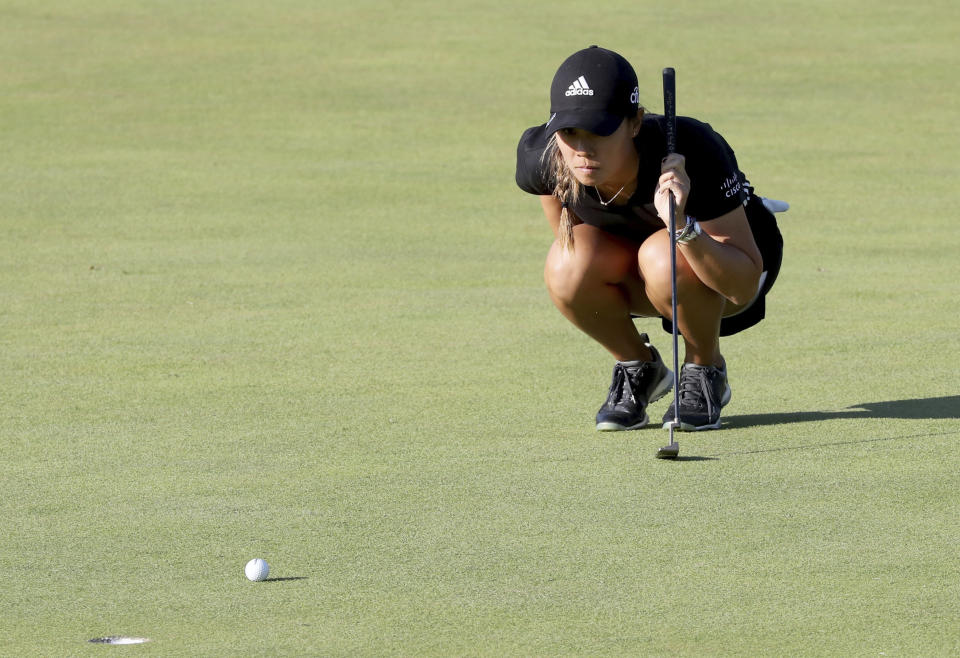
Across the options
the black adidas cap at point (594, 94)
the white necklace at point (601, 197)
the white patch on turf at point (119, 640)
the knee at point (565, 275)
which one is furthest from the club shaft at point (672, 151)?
the white patch on turf at point (119, 640)

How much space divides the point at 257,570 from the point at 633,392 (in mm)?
1963

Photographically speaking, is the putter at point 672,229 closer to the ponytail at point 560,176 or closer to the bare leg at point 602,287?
the bare leg at point 602,287


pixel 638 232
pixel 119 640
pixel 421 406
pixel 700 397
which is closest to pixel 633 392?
pixel 700 397

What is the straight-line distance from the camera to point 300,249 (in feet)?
30.3

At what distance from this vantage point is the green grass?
3449 mm

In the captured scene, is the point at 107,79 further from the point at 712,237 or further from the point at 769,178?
the point at 712,237

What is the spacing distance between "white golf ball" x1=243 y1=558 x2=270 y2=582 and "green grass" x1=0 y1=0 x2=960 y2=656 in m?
0.06

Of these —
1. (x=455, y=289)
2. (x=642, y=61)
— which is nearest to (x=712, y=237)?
(x=455, y=289)

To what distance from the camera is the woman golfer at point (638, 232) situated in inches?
185

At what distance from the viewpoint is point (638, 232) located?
5.22 meters

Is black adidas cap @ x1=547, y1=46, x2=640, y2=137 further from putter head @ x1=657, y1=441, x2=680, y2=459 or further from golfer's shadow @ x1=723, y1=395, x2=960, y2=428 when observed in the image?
golfer's shadow @ x1=723, y1=395, x2=960, y2=428

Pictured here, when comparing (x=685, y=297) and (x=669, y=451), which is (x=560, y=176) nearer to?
(x=685, y=297)

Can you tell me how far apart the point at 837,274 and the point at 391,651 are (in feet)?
18.2

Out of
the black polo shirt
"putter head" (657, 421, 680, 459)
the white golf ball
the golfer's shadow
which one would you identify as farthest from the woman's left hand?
the white golf ball
